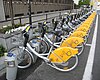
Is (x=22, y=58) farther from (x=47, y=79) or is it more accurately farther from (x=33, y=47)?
(x=47, y=79)

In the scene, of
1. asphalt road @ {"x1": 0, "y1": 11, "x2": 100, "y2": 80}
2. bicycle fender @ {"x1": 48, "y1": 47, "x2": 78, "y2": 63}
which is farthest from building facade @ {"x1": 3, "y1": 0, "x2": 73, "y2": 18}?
bicycle fender @ {"x1": 48, "y1": 47, "x2": 78, "y2": 63}


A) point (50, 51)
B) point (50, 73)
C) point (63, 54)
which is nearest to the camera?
Answer: point (63, 54)

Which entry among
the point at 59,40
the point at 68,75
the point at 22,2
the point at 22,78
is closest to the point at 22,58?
the point at 22,78

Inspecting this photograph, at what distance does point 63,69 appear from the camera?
3699 mm

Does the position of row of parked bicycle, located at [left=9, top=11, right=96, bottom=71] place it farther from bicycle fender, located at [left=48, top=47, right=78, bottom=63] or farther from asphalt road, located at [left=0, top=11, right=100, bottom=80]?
asphalt road, located at [left=0, top=11, right=100, bottom=80]

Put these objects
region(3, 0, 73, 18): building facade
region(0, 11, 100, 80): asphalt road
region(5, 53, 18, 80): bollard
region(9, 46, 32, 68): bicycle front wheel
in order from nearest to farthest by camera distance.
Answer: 1. region(5, 53, 18, 80): bollard
2. region(0, 11, 100, 80): asphalt road
3. region(9, 46, 32, 68): bicycle front wheel
4. region(3, 0, 73, 18): building facade

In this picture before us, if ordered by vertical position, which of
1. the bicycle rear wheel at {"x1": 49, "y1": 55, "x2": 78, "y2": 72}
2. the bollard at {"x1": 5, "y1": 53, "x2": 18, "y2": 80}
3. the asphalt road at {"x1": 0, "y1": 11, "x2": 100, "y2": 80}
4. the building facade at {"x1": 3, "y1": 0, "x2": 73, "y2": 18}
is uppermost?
the building facade at {"x1": 3, "y1": 0, "x2": 73, "y2": 18}

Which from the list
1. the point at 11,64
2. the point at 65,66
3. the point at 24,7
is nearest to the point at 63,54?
the point at 65,66

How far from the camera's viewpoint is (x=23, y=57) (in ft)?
12.4

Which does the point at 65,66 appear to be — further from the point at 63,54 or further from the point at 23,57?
the point at 23,57

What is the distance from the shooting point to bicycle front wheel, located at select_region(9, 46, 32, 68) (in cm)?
362

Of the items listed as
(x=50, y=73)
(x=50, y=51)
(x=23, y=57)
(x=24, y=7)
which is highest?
(x=24, y=7)

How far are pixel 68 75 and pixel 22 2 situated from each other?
576 inches

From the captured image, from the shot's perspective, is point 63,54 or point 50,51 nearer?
point 63,54
